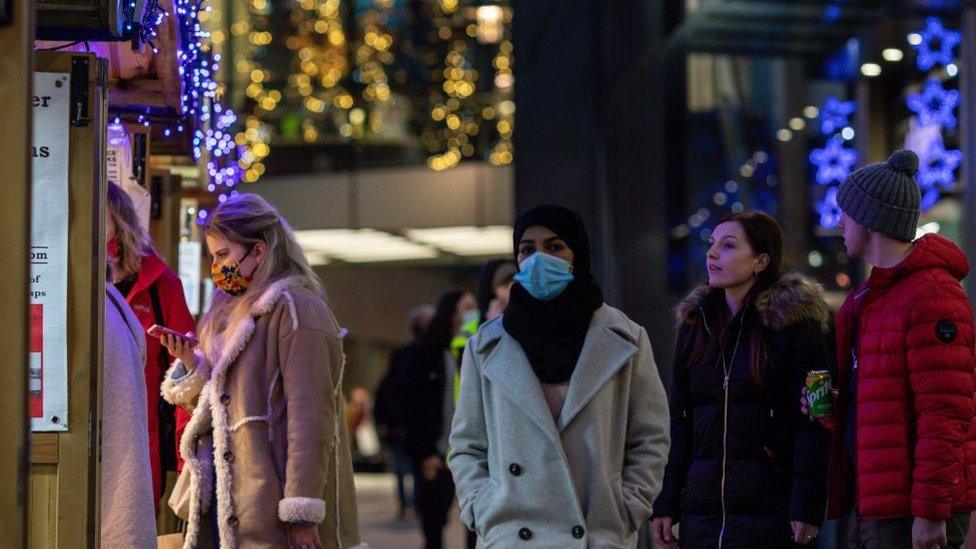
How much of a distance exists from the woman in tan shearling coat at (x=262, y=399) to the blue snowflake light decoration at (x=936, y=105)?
7889 millimetres

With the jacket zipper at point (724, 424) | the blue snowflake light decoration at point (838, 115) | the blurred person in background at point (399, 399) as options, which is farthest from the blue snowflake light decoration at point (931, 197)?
the jacket zipper at point (724, 424)

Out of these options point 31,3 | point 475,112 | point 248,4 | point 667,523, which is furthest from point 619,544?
point 248,4

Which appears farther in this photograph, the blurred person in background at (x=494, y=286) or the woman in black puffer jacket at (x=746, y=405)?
the blurred person in background at (x=494, y=286)

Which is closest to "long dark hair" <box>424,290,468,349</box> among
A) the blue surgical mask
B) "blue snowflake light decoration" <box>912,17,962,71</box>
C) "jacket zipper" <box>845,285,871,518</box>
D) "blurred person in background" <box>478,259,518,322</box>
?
"blurred person in background" <box>478,259,518,322</box>

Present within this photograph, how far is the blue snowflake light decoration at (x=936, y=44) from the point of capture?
498 inches

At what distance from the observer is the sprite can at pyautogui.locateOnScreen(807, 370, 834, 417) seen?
526cm

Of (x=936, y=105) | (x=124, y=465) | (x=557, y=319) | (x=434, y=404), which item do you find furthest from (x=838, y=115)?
(x=124, y=465)

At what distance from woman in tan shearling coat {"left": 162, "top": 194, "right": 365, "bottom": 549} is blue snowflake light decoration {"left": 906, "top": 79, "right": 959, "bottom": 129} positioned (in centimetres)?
789

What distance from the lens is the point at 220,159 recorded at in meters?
9.01

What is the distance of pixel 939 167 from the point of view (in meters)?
12.4

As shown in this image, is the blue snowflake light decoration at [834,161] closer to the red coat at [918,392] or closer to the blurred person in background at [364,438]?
the red coat at [918,392]

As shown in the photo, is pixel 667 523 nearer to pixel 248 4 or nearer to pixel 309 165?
pixel 309 165

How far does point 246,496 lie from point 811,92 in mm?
14444

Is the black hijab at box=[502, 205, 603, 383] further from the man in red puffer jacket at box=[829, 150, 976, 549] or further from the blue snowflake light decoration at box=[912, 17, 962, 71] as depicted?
the blue snowflake light decoration at box=[912, 17, 962, 71]
